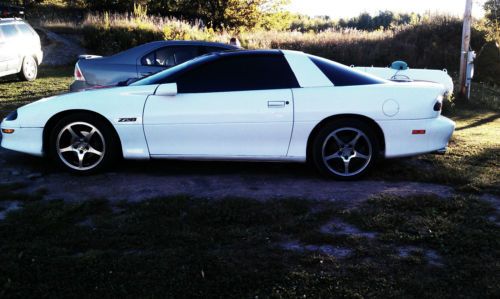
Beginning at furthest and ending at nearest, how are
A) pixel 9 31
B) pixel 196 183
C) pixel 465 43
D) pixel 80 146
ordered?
pixel 9 31 → pixel 465 43 → pixel 80 146 → pixel 196 183

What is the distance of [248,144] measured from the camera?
530cm

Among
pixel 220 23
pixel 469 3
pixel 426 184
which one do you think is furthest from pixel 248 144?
pixel 220 23

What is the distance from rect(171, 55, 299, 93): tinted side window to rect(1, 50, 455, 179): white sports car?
11 millimetres

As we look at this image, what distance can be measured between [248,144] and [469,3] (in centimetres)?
937

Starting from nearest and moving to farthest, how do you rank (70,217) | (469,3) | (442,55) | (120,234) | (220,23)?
1. (120,234)
2. (70,217)
3. (469,3)
4. (442,55)
5. (220,23)

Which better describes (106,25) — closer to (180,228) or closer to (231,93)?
(231,93)

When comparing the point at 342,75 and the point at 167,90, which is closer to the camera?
the point at 167,90

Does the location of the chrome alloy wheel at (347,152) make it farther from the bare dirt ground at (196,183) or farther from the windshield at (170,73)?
the windshield at (170,73)

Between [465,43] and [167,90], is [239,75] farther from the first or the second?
[465,43]

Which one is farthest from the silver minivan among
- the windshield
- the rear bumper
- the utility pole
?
the utility pole

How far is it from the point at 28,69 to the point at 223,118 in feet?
33.8

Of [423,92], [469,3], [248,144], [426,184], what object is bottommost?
[426,184]

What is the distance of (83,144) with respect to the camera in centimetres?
539

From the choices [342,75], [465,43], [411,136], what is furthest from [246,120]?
[465,43]
